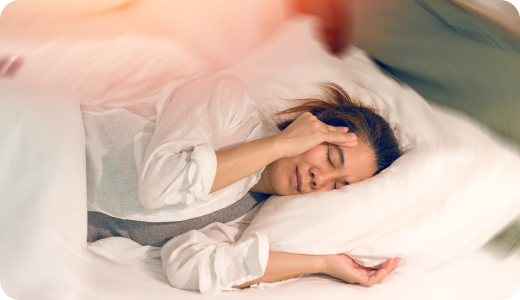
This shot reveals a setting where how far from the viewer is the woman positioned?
58cm

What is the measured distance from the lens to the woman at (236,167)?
581 mm

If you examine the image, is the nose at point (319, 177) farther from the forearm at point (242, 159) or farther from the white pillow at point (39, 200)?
the white pillow at point (39, 200)

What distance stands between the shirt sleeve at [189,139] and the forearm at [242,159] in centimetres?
3

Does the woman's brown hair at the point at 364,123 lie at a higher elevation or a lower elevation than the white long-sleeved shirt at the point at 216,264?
higher

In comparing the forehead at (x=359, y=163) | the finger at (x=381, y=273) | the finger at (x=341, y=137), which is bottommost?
the finger at (x=381, y=273)

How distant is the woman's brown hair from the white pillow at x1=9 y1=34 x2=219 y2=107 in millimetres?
236

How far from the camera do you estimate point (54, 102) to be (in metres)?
0.66

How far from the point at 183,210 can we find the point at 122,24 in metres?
0.37

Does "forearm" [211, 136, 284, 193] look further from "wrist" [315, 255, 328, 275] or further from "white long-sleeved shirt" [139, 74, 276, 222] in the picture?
"wrist" [315, 255, 328, 275]

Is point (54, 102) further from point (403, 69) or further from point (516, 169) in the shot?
point (516, 169)

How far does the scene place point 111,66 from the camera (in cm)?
79

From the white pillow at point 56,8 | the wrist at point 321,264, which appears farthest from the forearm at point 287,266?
the white pillow at point 56,8

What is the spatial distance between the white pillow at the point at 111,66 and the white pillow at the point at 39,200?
106 mm

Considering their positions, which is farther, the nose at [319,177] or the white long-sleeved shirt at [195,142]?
the nose at [319,177]
